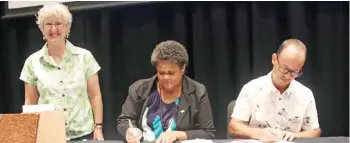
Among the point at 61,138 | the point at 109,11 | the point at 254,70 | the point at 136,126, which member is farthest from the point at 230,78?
the point at 61,138

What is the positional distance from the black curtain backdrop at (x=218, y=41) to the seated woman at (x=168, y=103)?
936 mm

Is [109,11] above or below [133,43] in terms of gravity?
above

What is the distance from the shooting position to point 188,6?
3.09 meters

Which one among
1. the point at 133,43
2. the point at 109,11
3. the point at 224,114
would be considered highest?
the point at 109,11

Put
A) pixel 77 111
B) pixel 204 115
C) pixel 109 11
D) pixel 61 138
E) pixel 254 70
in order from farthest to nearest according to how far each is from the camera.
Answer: pixel 109 11
pixel 254 70
pixel 77 111
pixel 204 115
pixel 61 138

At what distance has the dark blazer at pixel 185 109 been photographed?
6.85 feet

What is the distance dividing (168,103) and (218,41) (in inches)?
41.3

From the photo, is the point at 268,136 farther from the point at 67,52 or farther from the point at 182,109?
the point at 67,52

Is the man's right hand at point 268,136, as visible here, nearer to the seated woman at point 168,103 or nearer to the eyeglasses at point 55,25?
the seated woman at point 168,103

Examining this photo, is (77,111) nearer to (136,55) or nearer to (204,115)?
(204,115)

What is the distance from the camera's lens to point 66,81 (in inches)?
88.2

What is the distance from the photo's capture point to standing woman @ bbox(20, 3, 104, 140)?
7.33 ft

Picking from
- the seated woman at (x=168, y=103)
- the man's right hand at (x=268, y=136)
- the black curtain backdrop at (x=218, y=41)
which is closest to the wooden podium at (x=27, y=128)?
the seated woman at (x=168, y=103)

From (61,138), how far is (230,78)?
1596 mm
